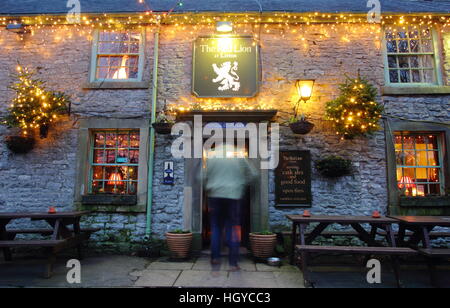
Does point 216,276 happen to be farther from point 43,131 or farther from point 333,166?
point 43,131

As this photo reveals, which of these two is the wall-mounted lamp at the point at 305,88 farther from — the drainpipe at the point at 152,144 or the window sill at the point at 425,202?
the drainpipe at the point at 152,144

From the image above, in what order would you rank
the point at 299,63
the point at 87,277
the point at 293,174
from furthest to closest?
the point at 299,63
the point at 293,174
the point at 87,277

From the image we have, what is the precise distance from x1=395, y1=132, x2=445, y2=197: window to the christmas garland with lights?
39.8 inches

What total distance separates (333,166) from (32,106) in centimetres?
619

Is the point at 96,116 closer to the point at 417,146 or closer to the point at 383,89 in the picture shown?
the point at 383,89

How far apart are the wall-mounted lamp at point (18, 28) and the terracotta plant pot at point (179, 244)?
18.8 feet

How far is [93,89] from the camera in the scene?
6.15 meters

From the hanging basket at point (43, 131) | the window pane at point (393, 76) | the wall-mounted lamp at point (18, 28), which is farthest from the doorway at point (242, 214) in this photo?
the wall-mounted lamp at point (18, 28)

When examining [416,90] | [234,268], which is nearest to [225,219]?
[234,268]

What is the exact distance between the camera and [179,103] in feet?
19.9

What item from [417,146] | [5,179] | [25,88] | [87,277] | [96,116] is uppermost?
[25,88]

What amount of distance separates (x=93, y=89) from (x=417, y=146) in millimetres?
7231

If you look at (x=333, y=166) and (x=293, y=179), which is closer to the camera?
(x=333, y=166)
